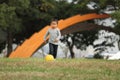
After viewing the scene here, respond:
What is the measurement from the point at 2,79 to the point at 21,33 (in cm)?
3513

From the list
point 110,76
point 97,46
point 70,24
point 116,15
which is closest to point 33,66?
point 110,76

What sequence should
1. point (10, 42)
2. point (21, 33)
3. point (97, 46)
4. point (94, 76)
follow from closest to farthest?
point (94, 76) → point (10, 42) → point (21, 33) → point (97, 46)

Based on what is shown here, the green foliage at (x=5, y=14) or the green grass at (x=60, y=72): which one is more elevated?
the green foliage at (x=5, y=14)

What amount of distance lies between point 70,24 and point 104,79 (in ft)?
94.5

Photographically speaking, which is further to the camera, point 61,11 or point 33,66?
point 61,11

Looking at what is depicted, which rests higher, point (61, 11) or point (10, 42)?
point (61, 11)

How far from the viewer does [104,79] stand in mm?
8258

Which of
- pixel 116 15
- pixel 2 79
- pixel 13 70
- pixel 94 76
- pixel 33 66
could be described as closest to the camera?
pixel 2 79

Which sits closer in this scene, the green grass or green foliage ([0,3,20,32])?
the green grass

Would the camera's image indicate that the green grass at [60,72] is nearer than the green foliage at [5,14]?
Yes

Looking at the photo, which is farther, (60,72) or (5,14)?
(5,14)

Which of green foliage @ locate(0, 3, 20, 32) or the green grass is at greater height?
green foliage @ locate(0, 3, 20, 32)

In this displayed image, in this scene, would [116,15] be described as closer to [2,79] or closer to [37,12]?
[37,12]

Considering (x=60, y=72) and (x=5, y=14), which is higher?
(x=5, y=14)
